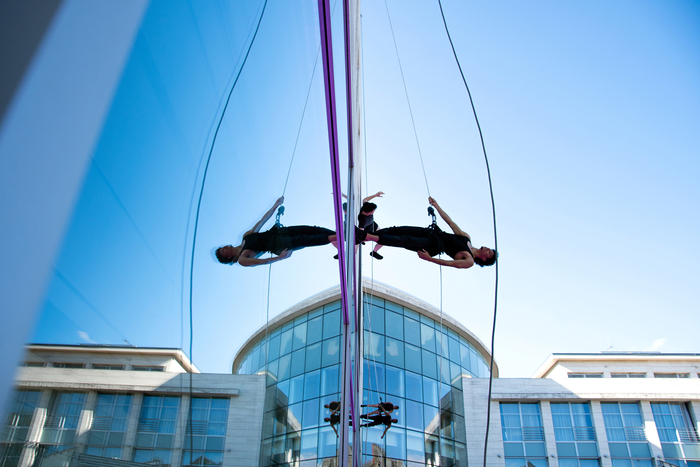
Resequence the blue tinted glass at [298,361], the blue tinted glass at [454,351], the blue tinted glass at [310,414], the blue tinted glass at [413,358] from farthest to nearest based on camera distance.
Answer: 1. the blue tinted glass at [454,351]
2. the blue tinted glass at [413,358]
3. the blue tinted glass at [298,361]
4. the blue tinted glass at [310,414]

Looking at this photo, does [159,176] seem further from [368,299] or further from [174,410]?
[368,299]

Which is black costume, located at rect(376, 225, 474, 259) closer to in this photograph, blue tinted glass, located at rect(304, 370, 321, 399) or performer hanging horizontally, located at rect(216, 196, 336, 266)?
performer hanging horizontally, located at rect(216, 196, 336, 266)

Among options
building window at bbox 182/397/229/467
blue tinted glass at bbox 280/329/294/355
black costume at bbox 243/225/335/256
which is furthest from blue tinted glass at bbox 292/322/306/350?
building window at bbox 182/397/229/467

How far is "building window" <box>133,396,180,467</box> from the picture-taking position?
2.17 ft

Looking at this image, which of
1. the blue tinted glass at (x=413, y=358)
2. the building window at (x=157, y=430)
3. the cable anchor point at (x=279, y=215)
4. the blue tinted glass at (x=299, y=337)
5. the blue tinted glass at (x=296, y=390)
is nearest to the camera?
the building window at (x=157, y=430)

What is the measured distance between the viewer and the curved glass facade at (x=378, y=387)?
13258mm

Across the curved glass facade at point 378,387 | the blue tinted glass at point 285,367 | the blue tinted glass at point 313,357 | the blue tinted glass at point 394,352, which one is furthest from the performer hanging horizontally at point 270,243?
the blue tinted glass at point 394,352

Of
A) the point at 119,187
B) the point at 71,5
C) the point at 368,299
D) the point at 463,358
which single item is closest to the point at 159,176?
the point at 119,187

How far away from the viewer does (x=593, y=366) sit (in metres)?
22.4

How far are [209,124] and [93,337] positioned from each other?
394 millimetres

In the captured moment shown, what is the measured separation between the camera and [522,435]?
54.6 ft

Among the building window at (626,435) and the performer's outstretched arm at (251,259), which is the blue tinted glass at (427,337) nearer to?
the building window at (626,435)

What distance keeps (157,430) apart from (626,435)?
20286mm

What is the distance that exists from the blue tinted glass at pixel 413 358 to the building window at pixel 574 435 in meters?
5.67
